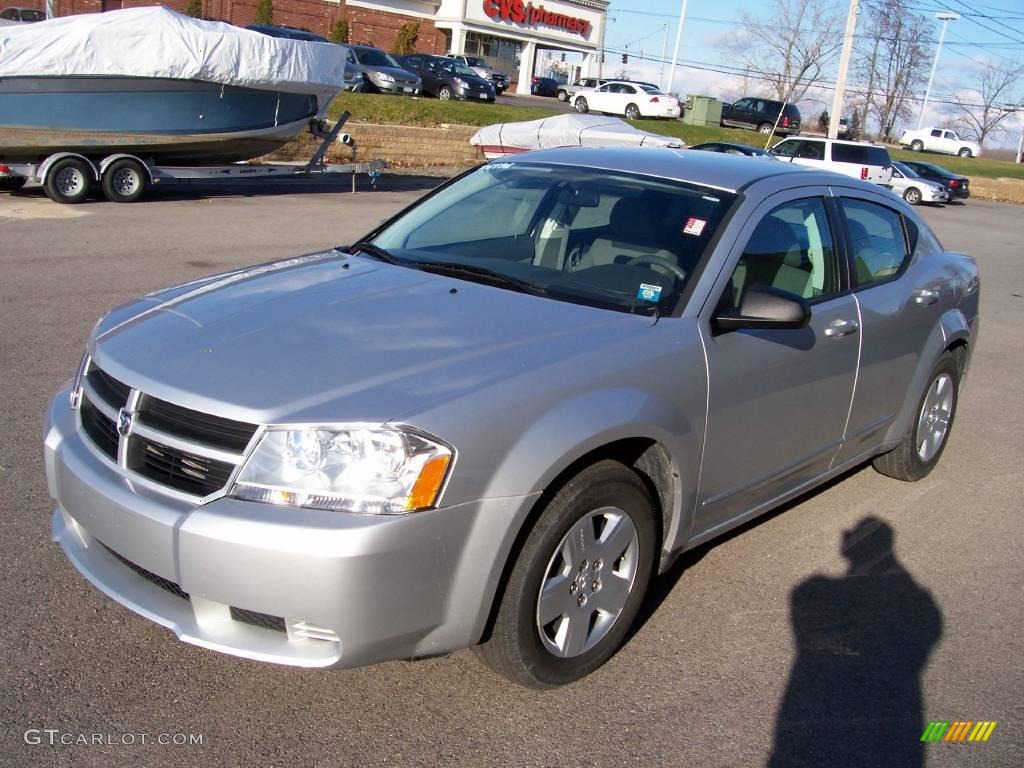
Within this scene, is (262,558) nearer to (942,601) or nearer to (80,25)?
(942,601)

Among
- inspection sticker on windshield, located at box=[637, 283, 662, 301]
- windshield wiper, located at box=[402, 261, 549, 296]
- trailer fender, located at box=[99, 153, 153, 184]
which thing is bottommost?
trailer fender, located at box=[99, 153, 153, 184]

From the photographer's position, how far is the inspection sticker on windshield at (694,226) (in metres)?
4.11

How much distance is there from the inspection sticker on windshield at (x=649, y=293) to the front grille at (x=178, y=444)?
5.39 feet

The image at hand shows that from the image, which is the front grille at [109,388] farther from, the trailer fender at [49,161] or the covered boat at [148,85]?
the trailer fender at [49,161]

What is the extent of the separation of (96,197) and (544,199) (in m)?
12.5

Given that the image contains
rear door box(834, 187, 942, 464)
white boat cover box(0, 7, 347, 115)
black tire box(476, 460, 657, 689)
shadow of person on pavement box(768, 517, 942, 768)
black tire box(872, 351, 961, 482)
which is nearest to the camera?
black tire box(476, 460, 657, 689)

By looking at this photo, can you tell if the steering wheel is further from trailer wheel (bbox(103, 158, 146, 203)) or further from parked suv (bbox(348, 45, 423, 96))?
parked suv (bbox(348, 45, 423, 96))

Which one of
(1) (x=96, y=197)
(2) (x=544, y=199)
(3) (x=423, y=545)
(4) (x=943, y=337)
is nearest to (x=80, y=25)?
(1) (x=96, y=197)

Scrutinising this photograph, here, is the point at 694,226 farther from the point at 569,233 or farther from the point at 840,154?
the point at 840,154

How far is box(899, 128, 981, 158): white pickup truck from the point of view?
65.6 metres

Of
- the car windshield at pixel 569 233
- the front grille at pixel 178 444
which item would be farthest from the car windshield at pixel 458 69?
the front grille at pixel 178 444

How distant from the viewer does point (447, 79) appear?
39.1 meters

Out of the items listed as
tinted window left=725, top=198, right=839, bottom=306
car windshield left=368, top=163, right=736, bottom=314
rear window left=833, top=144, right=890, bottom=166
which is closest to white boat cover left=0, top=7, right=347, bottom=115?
car windshield left=368, top=163, right=736, bottom=314

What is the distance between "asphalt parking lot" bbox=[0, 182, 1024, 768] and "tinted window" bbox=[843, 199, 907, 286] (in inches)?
49.9
